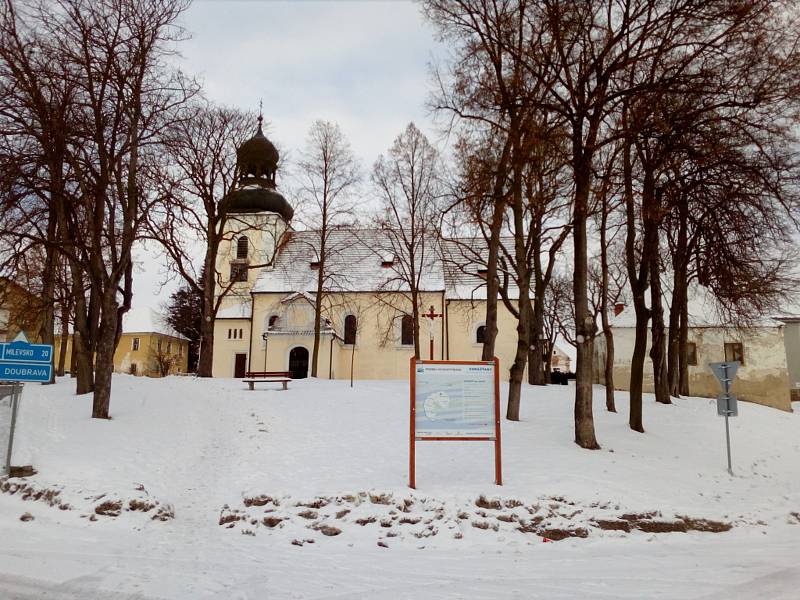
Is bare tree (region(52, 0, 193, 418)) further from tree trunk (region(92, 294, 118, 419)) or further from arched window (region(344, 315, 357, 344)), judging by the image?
arched window (region(344, 315, 357, 344))

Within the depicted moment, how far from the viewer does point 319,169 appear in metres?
27.0

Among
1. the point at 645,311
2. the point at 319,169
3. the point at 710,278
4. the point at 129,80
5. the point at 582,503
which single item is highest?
the point at 319,169

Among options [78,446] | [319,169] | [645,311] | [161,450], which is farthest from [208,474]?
[319,169]

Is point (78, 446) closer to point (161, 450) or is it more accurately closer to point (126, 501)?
point (161, 450)

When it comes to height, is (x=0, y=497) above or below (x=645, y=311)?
below

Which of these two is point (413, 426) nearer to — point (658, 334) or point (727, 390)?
point (727, 390)

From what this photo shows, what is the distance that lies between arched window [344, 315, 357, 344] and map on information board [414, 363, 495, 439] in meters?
26.4

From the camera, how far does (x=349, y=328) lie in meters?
36.5

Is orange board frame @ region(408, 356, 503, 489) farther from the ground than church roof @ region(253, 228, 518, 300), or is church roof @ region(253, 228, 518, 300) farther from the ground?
church roof @ region(253, 228, 518, 300)

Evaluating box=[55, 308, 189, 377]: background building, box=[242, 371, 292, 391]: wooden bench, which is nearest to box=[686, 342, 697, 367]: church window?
box=[242, 371, 292, 391]: wooden bench

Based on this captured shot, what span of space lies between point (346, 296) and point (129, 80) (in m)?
22.8

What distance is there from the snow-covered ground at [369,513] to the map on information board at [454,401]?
0.90 meters

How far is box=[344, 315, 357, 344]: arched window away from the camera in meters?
36.3

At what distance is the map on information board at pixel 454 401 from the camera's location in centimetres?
982
